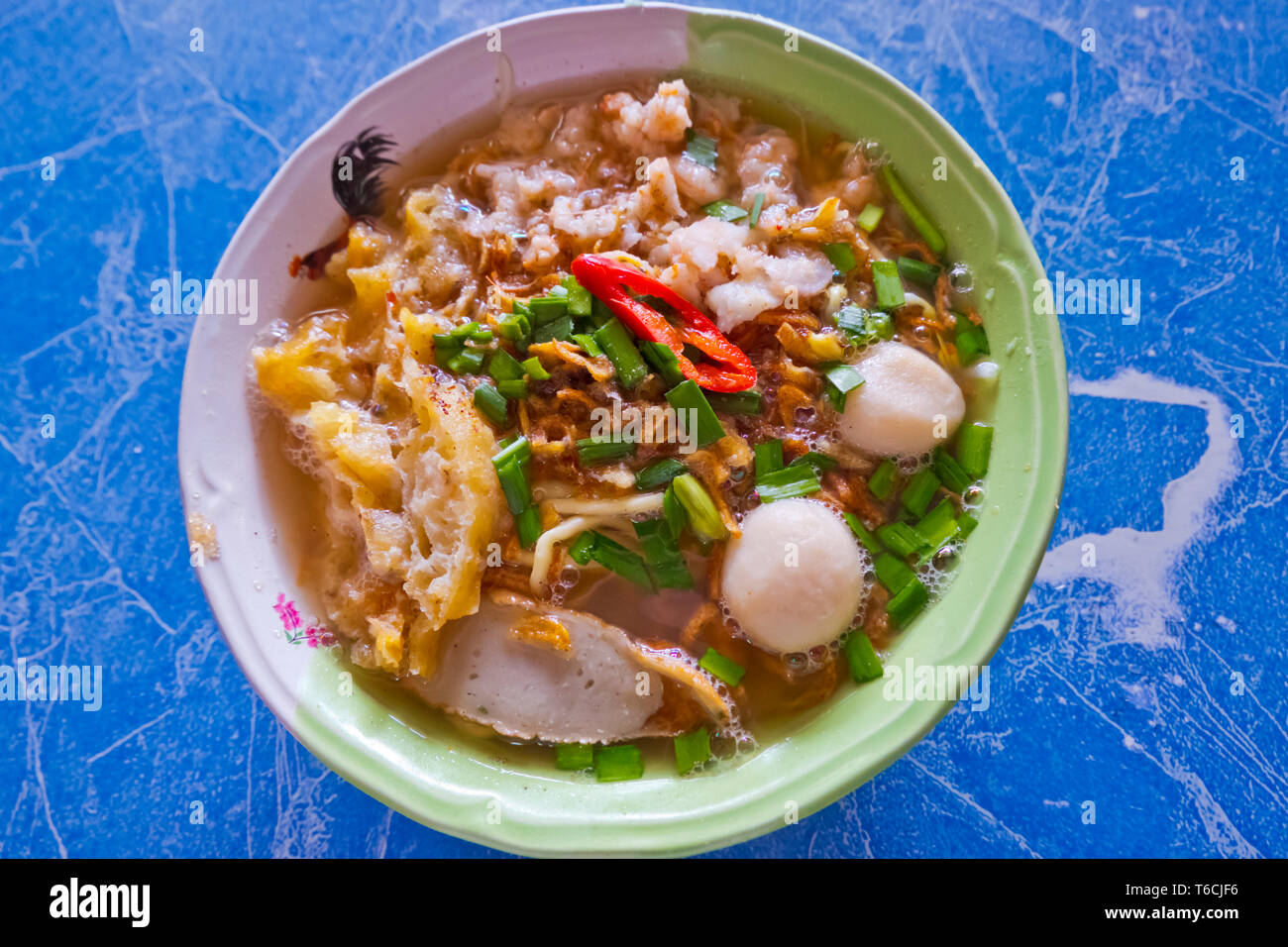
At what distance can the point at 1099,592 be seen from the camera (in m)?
2.05

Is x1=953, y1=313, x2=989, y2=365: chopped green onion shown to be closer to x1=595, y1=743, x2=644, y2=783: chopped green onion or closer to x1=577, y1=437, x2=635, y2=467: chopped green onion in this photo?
x1=577, y1=437, x2=635, y2=467: chopped green onion

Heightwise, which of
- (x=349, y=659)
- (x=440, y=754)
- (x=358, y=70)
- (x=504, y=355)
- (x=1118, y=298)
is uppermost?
(x=358, y=70)

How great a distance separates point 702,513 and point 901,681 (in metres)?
0.53

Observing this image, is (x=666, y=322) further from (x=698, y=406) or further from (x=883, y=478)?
(x=883, y=478)

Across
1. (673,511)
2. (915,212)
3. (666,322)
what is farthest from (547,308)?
(915,212)

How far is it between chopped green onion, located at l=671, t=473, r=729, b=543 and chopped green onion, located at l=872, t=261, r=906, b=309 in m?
0.57

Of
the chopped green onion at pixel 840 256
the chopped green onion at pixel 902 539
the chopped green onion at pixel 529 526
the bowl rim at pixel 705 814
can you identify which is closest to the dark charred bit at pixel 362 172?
the bowl rim at pixel 705 814

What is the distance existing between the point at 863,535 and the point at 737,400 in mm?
399

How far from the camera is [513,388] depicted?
1817mm

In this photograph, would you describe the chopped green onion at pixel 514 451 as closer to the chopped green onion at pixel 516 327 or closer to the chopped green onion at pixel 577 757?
the chopped green onion at pixel 516 327

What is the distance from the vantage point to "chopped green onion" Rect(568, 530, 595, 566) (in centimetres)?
184

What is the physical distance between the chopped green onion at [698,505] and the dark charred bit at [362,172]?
933mm
